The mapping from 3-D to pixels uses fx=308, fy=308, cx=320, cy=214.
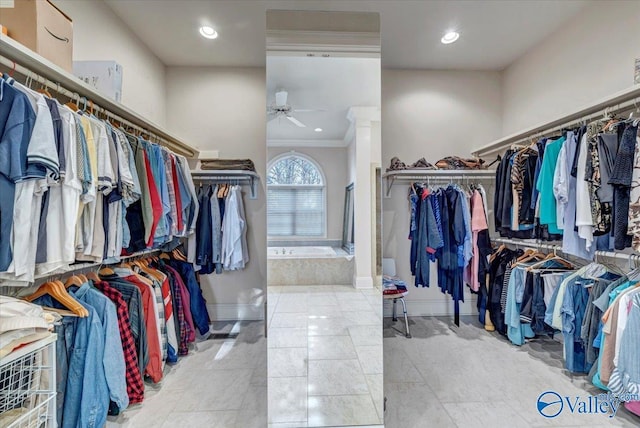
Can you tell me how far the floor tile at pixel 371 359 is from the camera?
1704 millimetres

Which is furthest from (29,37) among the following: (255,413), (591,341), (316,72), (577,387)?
(577,387)

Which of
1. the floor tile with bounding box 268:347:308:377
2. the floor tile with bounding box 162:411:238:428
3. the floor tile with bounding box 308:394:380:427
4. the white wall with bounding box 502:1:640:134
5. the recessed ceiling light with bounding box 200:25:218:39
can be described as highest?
the recessed ceiling light with bounding box 200:25:218:39

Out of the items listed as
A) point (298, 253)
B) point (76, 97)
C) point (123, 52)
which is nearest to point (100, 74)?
point (76, 97)

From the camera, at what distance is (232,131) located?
10.2ft

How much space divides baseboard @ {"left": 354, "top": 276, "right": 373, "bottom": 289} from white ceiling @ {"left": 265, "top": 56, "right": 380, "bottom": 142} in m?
0.81

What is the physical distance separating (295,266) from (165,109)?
91.0 inches

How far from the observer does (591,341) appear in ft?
6.08

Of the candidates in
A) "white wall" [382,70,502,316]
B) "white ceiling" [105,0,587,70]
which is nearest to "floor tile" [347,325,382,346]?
"white wall" [382,70,502,316]

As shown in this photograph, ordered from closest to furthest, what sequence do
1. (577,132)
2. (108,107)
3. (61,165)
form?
(61,165) → (108,107) → (577,132)

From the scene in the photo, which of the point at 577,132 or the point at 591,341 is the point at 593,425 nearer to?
the point at 591,341

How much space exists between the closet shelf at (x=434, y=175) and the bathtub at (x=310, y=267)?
1.41 meters

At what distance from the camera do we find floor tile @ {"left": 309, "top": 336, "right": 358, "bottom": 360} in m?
1.72
